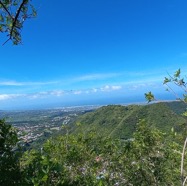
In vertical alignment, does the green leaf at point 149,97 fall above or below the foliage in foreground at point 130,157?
above

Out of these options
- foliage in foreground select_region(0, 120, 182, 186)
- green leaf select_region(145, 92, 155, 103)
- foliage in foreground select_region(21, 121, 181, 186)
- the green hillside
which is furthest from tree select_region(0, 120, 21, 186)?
the green hillside

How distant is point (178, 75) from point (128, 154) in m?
6.47

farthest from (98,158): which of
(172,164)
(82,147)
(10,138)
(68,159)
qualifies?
(10,138)

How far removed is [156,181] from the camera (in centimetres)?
967

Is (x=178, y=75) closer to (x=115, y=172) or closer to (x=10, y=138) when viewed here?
(x=10, y=138)

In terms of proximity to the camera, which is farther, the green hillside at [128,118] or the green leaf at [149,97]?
the green hillside at [128,118]

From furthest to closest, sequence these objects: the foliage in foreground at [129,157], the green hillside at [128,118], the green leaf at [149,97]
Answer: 1. the green hillside at [128,118]
2. the foliage in foreground at [129,157]
3. the green leaf at [149,97]

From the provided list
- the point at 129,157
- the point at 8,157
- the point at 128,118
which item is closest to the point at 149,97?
the point at 8,157

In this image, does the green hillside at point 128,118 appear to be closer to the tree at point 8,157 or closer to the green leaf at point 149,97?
the green leaf at point 149,97

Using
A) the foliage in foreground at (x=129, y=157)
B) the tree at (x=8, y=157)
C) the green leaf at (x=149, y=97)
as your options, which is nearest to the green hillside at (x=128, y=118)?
the foliage in foreground at (x=129, y=157)

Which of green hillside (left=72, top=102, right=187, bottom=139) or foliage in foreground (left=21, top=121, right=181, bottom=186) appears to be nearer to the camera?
foliage in foreground (left=21, top=121, right=181, bottom=186)

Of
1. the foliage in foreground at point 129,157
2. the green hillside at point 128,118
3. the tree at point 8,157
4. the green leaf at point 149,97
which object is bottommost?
the green hillside at point 128,118

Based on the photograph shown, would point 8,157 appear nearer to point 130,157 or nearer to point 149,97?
point 149,97

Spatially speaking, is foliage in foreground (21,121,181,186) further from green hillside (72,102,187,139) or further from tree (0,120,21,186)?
green hillside (72,102,187,139)
